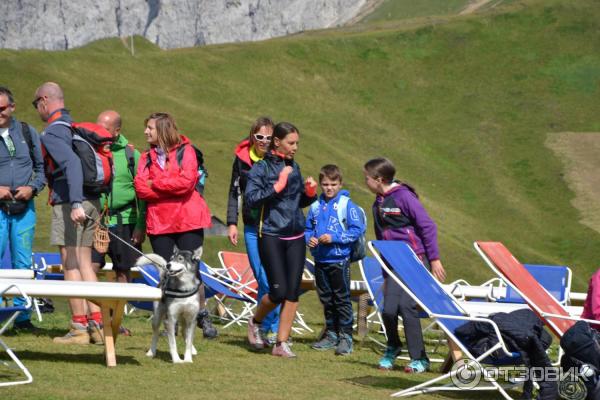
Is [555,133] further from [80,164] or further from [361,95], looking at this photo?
[80,164]

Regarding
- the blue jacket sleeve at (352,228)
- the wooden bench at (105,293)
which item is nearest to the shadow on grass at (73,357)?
the wooden bench at (105,293)

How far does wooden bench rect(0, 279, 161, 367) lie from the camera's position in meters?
7.53

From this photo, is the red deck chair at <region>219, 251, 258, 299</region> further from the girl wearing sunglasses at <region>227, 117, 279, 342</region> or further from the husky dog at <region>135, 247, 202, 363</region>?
the husky dog at <region>135, 247, 202, 363</region>

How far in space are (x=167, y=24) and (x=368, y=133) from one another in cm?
7900

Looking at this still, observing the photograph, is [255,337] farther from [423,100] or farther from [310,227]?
[423,100]

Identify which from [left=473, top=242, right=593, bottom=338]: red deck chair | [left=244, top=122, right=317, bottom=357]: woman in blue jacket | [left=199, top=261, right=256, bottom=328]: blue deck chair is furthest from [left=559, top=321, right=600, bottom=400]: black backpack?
[left=199, top=261, right=256, bottom=328]: blue deck chair

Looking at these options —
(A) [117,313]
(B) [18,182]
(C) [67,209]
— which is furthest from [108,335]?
(B) [18,182]

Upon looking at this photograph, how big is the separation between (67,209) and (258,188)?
1702 mm

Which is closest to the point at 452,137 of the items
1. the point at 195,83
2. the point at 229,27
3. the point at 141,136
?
the point at 195,83

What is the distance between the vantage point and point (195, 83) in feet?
164

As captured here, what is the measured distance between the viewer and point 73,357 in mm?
8602

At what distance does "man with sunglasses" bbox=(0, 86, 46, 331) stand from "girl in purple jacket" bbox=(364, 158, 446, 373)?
3.20m

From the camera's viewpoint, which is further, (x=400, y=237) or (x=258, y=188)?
(x=258, y=188)

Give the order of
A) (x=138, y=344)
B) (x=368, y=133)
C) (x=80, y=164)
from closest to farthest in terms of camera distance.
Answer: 1. (x=80, y=164)
2. (x=138, y=344)
3. (x=368, y=133)
